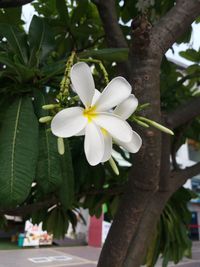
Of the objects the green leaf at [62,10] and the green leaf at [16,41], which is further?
the green leaf at [62,10]

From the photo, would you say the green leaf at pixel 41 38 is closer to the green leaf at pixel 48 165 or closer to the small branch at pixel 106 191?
the green leaf at pixel 48 165

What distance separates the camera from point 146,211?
2.83 feet

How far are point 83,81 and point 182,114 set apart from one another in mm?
593

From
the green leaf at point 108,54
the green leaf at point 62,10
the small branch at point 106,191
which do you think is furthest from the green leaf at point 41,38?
the small branch at point 106,191

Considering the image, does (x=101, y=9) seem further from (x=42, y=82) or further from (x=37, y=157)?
(x=37, y=157)

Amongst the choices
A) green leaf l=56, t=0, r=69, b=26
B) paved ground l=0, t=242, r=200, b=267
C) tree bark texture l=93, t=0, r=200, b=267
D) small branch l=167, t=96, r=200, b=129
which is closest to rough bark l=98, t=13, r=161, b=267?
tree bark texture l=93, t=0, r=200, b=267

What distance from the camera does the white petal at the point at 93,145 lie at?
12.3 inches

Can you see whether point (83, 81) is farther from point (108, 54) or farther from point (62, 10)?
point (62, 10)

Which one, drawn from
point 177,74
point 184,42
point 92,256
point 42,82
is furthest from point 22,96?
point 92,256

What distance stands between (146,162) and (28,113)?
290 mm

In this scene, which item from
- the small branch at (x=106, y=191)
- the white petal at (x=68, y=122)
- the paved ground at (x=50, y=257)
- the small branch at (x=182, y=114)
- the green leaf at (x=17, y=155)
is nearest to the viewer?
the white petal at (x=68, y=122)

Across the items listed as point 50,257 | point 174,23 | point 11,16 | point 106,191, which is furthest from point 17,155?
point 50,257

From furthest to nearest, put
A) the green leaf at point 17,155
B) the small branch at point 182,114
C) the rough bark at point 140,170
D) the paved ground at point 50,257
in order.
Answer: the paved ground at point 50,257 → the small branch at point 182,114 → the rough bark at point 140,170 → the green leaf at point 17,155

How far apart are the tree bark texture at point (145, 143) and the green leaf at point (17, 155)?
→ 252 mm
